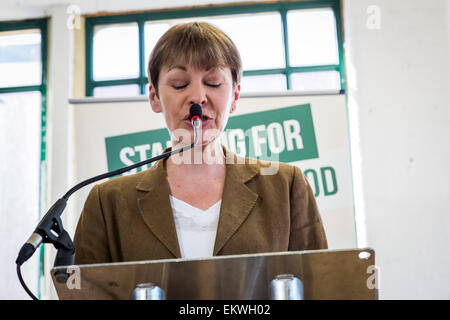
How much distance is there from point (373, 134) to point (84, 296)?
2.83 metres

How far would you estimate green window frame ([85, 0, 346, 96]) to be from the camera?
12.3 ft

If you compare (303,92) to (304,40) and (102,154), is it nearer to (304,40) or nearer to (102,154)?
(304,40)

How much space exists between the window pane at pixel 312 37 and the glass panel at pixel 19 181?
192 centimetres

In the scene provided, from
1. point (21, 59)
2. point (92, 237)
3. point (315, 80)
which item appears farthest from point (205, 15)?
point (92, 237)

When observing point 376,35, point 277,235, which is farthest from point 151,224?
point 376,35

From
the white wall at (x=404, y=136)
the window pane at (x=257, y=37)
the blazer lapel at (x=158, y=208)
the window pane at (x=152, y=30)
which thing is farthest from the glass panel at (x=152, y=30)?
the blazer lapel at (x=158, y=208)

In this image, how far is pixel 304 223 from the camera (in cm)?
128

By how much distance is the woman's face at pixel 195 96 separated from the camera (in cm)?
123

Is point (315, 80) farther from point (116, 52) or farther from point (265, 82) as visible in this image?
point (116, 52)

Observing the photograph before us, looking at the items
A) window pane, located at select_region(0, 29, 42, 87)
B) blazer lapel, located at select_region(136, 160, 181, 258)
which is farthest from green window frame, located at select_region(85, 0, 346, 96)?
blazer lapel, located at select_region(136, 160, 181, 258)

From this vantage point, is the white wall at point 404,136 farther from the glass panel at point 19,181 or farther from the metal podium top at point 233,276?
the metal podium top at point 233,276

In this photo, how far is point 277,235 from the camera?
123 cm

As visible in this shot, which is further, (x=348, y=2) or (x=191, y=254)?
(x=348, y=2)
